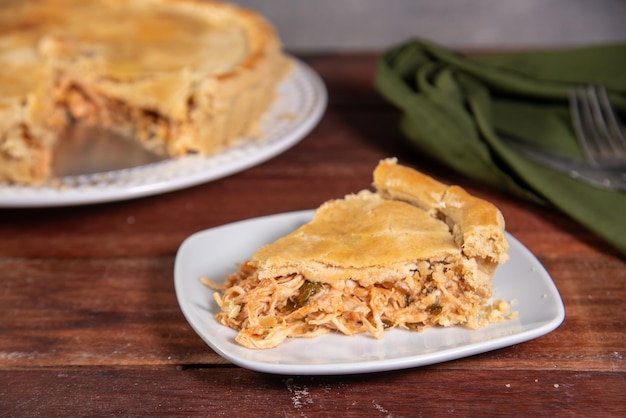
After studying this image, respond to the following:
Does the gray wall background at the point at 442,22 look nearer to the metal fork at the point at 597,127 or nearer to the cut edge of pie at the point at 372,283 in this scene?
the metal fork at the point at 597,127

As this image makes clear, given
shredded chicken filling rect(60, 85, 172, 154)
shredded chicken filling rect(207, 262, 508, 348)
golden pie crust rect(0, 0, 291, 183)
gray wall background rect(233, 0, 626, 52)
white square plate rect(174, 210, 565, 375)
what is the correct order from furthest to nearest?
gray wall background rect(233, 0, 626, 52), shredded chicken filling rect(60, 85, 172, 154), golden pie crust rect(0, 0, 291, 183), shredded chicken filling rect(207, 262, 508, 348), white square plate rect(174, 210, 565, 375)

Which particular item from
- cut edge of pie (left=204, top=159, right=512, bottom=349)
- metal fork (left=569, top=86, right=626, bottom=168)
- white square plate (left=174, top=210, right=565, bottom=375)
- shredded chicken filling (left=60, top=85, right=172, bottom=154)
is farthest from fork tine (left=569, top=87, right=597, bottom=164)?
shredded chicken filling (left=60, top=85, right=172, bottom=154)

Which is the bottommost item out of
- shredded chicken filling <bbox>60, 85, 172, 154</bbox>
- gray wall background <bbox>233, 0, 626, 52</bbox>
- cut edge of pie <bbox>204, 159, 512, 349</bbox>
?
gray wall background <bbox>233, 0, 626, 52</bbox>

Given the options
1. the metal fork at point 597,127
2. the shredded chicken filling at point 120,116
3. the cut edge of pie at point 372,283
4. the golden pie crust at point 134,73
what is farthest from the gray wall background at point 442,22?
the cut edge of pie at point 372,283

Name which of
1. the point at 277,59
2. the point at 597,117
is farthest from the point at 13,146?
the point at 597,117

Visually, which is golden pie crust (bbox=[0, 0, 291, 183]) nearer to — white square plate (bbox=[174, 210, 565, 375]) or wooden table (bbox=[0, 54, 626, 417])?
wooden table (bbox=[0, 54, 626, 417])

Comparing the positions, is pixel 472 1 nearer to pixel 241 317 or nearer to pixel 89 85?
pixel 89 85
